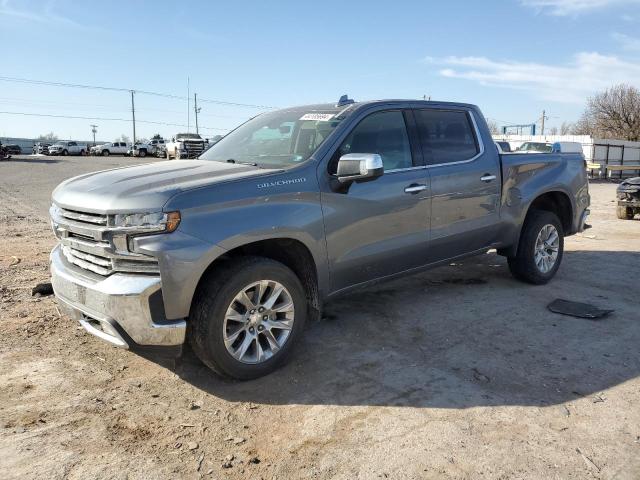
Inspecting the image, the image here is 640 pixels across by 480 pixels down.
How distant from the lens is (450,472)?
106 inches

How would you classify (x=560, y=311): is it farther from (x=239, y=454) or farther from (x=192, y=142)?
(x=192, y=142)

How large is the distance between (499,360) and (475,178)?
192 cm

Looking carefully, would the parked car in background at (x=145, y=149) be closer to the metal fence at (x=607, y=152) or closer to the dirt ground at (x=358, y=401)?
the metal fence at (x=607, y=152)

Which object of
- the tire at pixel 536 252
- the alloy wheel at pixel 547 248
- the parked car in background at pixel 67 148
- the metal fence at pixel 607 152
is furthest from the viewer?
the parked car in background at pixel 67 148

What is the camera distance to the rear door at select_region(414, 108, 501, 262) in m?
4.85

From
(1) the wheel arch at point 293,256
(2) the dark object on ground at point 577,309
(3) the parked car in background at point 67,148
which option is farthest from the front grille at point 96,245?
(3) the parked car in background at point 67,148

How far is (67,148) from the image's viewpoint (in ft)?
203

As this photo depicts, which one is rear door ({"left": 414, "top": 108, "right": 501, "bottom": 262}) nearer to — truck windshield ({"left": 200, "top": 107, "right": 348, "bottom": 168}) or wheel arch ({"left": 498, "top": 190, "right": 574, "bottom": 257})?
wheel arch ({"left": 498, "top": 190, "right": 574, "bottom": 257})

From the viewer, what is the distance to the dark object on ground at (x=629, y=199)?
11.8m

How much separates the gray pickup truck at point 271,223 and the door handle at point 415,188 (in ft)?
0.04

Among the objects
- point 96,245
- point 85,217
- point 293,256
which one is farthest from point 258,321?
point 85,217

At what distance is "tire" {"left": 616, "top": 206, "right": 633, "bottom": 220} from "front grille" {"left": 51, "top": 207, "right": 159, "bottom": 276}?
11895 mm

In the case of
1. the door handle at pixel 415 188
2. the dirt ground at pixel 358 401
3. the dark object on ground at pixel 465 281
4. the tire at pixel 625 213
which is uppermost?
the door handle at pixel 415 188

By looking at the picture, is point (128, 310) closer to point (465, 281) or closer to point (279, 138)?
point (279, 138)
